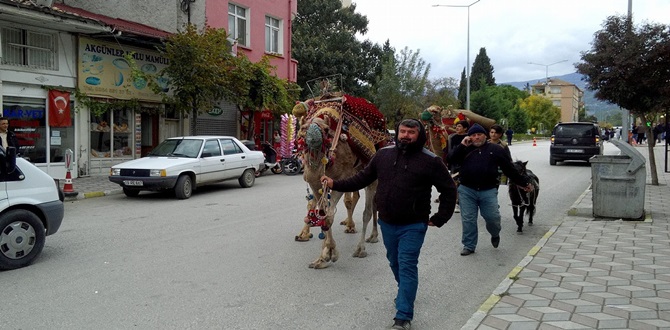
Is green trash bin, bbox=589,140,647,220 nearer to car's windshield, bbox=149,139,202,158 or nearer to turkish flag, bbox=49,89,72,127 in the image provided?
car's windshield, bbox=149,139,202,158

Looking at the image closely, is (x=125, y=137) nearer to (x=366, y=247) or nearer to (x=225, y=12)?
(x=225, y=12)

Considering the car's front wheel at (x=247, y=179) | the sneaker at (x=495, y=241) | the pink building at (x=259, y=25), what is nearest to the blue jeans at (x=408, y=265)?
the sneaker at (x=495, y=241)

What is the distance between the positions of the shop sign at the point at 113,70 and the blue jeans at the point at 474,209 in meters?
13.8

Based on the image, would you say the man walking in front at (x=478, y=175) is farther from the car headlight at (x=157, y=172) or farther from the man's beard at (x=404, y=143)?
the car headlight at (x=157, y=172)

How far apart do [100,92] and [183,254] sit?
12.4 m

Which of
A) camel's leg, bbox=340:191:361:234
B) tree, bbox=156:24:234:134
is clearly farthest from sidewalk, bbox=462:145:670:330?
tree, bbox=156:24:234:134

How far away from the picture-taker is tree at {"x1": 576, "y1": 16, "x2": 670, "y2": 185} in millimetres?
12484

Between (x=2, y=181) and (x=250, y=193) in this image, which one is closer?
(x=2, y=181)

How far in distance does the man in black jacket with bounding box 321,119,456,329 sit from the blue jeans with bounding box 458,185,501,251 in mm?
2649

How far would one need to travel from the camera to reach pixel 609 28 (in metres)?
13.5

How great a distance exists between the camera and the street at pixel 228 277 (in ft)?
15.8

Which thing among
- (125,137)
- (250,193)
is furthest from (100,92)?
(250,193)

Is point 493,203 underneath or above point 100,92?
underneath

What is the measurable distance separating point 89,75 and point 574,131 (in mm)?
19062
